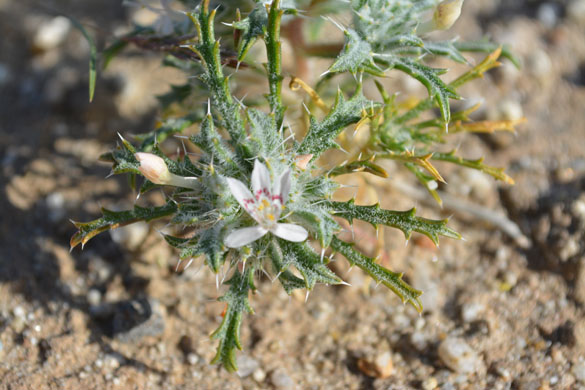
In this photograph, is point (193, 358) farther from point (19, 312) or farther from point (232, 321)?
point (19, 312)

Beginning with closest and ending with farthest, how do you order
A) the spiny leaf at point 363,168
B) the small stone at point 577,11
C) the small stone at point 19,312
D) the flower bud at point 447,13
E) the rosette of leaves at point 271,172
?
the rosette of leaves at point 271,172, the spiny leaf at point 363,168, the flower bud at point 447,13, the small stone at point 19,312, the small stone at point 577,11

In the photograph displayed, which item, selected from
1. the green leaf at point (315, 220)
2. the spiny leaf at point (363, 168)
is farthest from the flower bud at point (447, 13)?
the green leaf at point (315, 220)

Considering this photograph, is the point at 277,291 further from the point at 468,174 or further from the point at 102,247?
the point at 468,174

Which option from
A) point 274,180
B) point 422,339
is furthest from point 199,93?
point 422,339

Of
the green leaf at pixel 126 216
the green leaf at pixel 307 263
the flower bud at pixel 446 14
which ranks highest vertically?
the flower bud at pixel 446 14

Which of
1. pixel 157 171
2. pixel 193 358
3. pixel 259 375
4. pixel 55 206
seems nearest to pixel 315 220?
pixel 157 171

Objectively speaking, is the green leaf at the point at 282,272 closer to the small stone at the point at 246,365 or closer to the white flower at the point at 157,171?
the white flower at the point at 157,171

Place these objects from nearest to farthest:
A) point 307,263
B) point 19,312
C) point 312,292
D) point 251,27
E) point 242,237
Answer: point 242,237, point 307,263, point 251,27, point 19,312, point 312,292
